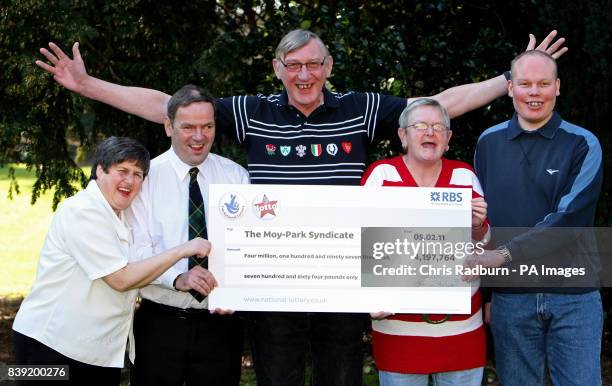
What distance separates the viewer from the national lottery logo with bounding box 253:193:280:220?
13.3 feet

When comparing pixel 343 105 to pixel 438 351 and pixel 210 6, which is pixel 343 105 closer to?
pixel 438 351

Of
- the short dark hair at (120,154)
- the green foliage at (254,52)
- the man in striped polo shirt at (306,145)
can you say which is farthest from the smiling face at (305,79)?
the green foliage at (254,52)

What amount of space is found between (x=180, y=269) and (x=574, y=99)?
3.53 m

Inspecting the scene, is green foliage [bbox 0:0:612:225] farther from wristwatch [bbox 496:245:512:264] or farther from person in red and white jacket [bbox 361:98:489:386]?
wristwatch [bbox 496:245:512:264]

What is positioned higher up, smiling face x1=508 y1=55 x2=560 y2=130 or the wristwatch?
smiling face x1=508 y1=55 x2=560 y2=130

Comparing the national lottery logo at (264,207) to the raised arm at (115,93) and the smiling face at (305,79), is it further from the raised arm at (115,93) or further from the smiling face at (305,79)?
the raised arm at (115,93)

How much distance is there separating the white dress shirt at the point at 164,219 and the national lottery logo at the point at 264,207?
300 millimetres

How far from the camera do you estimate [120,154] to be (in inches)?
154

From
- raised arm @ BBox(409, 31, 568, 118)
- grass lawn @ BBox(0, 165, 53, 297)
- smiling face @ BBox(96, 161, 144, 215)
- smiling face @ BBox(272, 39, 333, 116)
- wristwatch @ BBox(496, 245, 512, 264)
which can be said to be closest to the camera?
smiling face @ BBox(96, 161, 144, 215)

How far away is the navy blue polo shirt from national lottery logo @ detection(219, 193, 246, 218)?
315mm

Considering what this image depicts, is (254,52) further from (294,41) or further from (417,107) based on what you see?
(417,107)

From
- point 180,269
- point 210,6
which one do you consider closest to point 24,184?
point 210,6

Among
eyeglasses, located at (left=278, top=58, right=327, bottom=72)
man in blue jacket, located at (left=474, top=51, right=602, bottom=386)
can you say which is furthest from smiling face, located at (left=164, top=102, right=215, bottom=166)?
man in blue jacket, located at (left=474, top=51, right=602, bottom=386)

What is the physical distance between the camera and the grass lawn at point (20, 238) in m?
11.1
